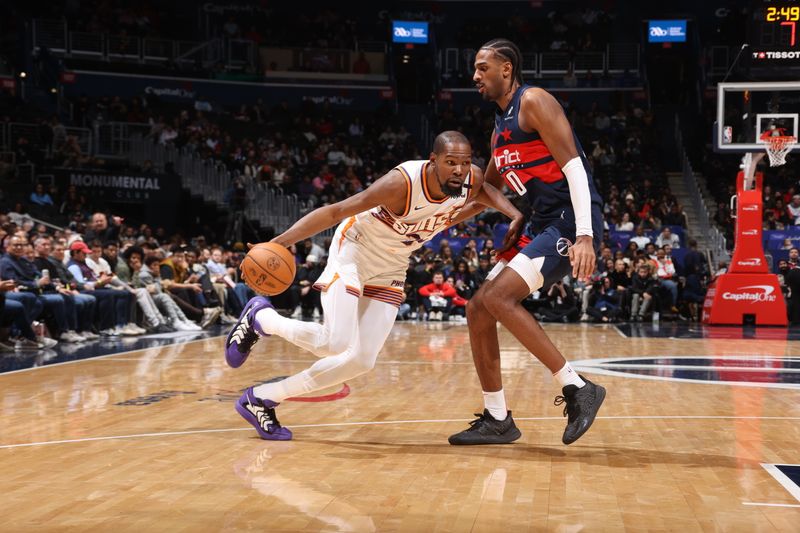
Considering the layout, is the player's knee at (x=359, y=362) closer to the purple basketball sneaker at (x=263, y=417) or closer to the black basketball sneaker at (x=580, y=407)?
the purple basketball sneaker at (x=263, y=417)

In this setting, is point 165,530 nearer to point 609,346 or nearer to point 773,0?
point 609,346

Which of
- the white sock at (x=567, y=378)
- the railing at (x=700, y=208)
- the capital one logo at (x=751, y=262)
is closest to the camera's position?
the white sock at (x=567, y=378)

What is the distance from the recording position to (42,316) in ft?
38.2

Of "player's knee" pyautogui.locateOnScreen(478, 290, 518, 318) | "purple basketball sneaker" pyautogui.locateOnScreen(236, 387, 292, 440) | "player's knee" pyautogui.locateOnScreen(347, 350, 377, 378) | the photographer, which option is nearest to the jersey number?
"player's knee" pyautogui.locateOnScreen(478, 290, 518, 318)

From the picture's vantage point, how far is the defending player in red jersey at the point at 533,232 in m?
4.86

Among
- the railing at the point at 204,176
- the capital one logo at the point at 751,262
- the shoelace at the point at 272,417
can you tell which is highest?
the railing at the point at 204,176

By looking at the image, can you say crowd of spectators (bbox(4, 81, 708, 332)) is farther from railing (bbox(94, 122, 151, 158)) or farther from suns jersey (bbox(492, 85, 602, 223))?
suns jersey (bbox(492, 85, 602, 223))

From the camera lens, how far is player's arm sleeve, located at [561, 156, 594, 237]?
15.8 ft

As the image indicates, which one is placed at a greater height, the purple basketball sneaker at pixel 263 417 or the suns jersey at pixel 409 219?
the suns jersey at pixel 409 219

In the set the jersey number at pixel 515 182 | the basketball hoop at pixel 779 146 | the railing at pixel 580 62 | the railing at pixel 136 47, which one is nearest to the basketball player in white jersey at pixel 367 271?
the jersey number at pixel 515 182

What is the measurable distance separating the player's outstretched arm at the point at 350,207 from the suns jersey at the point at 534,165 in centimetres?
67

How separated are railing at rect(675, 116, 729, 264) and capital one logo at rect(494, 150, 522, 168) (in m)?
16.2

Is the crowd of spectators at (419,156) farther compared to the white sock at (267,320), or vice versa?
the crowd of spectators at (419,156)

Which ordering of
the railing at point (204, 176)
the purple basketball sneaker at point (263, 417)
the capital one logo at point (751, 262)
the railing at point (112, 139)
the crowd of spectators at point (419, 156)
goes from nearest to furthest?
the purple basketball sneaker at point (263, 417) → the capital one logo at point (751, 262) → the crowd of spectators at point (419, 156) → the railing at point (204, 176) → the railing at point (112, 139)
